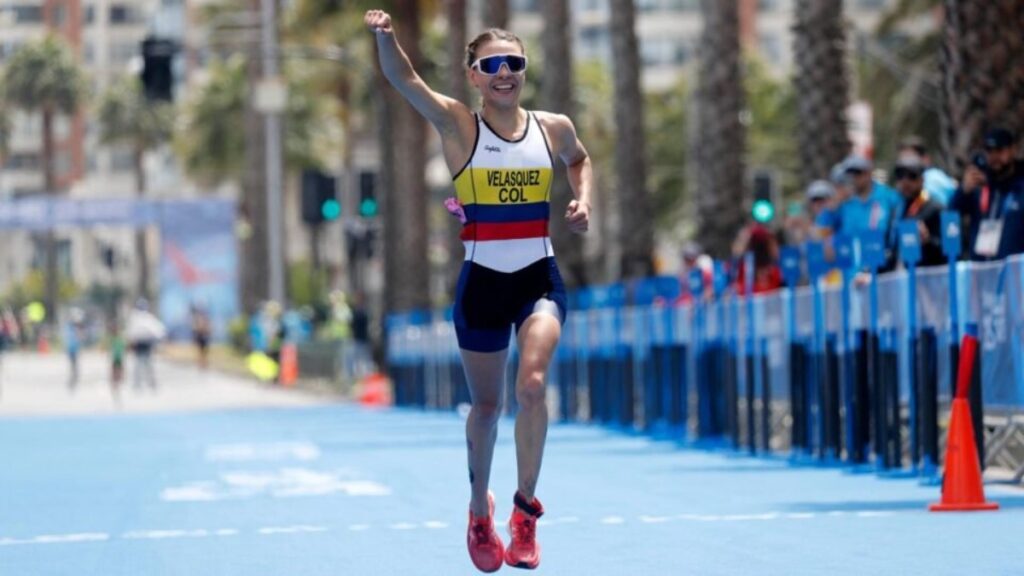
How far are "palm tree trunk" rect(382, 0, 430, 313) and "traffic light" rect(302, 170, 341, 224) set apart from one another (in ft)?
11.0

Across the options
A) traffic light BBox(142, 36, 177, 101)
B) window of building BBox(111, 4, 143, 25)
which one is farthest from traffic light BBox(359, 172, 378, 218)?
window of building BBox(111, 4, 143, 25)

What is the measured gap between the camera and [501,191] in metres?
9.76

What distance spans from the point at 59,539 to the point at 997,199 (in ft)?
20.2

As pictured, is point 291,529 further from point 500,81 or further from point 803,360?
point 803,360

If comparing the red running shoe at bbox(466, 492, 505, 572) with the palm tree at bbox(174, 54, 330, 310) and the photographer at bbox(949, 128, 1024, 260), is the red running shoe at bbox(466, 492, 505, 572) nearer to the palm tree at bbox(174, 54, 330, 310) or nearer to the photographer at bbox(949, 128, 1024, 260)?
the photographer at bbox(949, 128, 1024, 260)

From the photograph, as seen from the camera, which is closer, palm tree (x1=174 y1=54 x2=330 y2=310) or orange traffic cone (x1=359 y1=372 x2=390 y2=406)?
orange traffic cone (x1=359 y1=372 x2=390 y2=406)

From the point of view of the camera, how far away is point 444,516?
13422mm

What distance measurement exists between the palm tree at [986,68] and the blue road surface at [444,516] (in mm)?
3112

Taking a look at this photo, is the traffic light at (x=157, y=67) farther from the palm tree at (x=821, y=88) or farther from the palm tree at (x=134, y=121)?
the palm tree at (x=134, y=121)

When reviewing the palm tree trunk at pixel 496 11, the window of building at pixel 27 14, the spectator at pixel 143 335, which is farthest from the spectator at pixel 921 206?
the window of building at pixel 27 14

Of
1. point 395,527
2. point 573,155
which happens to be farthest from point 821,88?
point 573,155

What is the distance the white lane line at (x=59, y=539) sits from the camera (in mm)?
12516

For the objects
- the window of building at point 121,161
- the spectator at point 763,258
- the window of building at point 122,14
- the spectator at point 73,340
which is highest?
the window of building at point 122,14

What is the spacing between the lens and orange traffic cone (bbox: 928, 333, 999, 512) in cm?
1271
